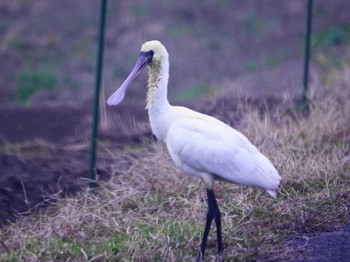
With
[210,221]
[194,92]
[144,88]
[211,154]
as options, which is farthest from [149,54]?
[144,88]

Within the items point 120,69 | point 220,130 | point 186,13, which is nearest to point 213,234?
point 220,130

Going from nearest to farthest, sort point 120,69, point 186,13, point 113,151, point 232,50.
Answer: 1. point 113,151
2. point 120,69
3. point 232,50
4. point 186,13

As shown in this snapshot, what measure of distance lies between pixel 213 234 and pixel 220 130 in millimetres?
887

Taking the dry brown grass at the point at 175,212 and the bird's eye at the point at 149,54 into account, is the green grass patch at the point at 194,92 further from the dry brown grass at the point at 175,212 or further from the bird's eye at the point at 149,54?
the bird's eye at the point at 149,54

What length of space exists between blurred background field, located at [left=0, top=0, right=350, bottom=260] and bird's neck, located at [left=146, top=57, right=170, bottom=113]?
89cm

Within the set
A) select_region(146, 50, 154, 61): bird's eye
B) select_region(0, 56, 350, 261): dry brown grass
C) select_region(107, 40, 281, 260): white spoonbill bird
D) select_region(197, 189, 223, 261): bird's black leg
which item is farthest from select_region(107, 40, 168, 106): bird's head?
select_region(0, 56, 350, 261): dry brown grass

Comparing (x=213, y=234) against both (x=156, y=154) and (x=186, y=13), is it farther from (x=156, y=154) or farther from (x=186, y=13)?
(x=186, y=13)

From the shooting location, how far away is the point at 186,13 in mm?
19953

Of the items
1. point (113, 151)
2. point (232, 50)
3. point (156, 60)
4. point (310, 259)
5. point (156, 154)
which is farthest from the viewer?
point (232, 50)

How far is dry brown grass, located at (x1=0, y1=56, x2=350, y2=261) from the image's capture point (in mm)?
6797

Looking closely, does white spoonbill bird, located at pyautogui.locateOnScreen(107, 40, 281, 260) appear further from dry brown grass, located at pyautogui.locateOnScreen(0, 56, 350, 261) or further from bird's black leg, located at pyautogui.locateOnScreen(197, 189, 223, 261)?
dry brown grass, located at pyautogui.locateOnScreen(0, 56, 350, 261)

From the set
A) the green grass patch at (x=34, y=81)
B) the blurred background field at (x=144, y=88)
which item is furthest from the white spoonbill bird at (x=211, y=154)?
the green grass patch at (x=34, y=81)

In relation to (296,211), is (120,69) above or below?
below

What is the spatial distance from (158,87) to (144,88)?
8371 millimetres
